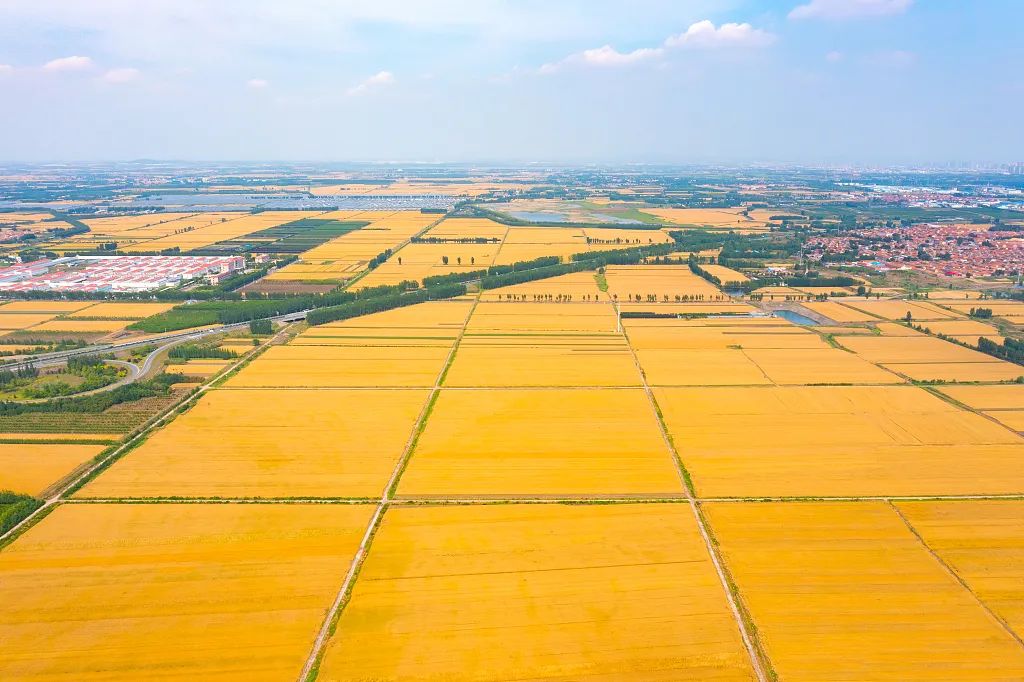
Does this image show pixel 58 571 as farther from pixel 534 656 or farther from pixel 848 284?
pixel 848 284

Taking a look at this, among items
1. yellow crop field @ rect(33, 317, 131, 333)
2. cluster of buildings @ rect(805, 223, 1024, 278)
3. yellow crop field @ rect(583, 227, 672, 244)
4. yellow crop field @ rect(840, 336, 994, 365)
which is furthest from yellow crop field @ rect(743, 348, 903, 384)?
yellow crop field @ rect(33, 317, 131, 333)

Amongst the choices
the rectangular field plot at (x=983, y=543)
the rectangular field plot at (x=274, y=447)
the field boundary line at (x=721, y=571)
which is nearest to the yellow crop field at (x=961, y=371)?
the rectangular field plot at (x=983, y=543)

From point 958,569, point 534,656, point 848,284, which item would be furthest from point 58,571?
point 848,284

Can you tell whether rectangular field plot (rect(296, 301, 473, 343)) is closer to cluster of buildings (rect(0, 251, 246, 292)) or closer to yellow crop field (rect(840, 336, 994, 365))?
cluster of buildings (rect(0, 251, 246, 292))

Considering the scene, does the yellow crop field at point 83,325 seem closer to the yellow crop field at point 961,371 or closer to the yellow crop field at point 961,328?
the yellow crop field at point 961,371

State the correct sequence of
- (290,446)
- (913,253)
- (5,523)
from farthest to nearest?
(913,253) → (290,446) → (5,523)

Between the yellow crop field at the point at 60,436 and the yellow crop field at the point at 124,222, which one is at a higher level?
the yellow crop field at the point at 124,222

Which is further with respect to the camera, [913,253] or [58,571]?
[913,253]

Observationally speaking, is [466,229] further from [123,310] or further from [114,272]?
[123,310]
